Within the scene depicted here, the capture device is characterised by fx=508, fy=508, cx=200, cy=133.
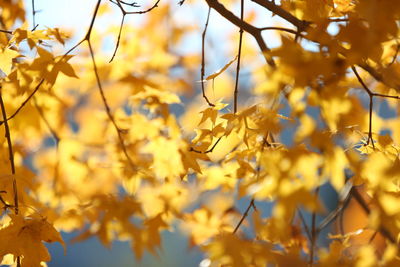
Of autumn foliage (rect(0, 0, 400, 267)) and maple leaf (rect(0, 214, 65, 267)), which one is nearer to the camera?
autumn foliage (rect(0, 0, 400, 267))

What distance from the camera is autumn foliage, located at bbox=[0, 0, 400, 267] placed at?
732 mm

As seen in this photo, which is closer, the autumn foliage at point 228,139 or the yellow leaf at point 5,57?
the autumn foliage at point 228,139

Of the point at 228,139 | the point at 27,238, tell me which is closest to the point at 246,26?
the point at 228,139

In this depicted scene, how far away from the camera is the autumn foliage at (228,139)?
0.73 meters

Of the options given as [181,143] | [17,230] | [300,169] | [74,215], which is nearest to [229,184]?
[181,143]

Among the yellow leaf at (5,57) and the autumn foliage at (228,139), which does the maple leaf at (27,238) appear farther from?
the yellow leaf at (5,57)

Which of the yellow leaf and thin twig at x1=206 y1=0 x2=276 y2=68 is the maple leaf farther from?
thin twig at x1=206 y1=0 x2=276 y2=68

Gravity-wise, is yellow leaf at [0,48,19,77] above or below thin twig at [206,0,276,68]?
above

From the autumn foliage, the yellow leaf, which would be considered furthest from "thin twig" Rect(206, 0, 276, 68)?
the yellow leaf

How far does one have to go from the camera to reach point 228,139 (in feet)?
4.27

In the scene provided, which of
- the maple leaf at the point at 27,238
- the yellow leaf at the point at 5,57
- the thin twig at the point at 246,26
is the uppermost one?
the yellow leaf at the point at 5,57

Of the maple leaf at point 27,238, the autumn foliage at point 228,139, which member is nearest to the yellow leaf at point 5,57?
the autumn foliage at point 228,139

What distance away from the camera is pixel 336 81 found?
2.43ft

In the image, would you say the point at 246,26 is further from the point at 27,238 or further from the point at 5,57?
the point at 27,238
